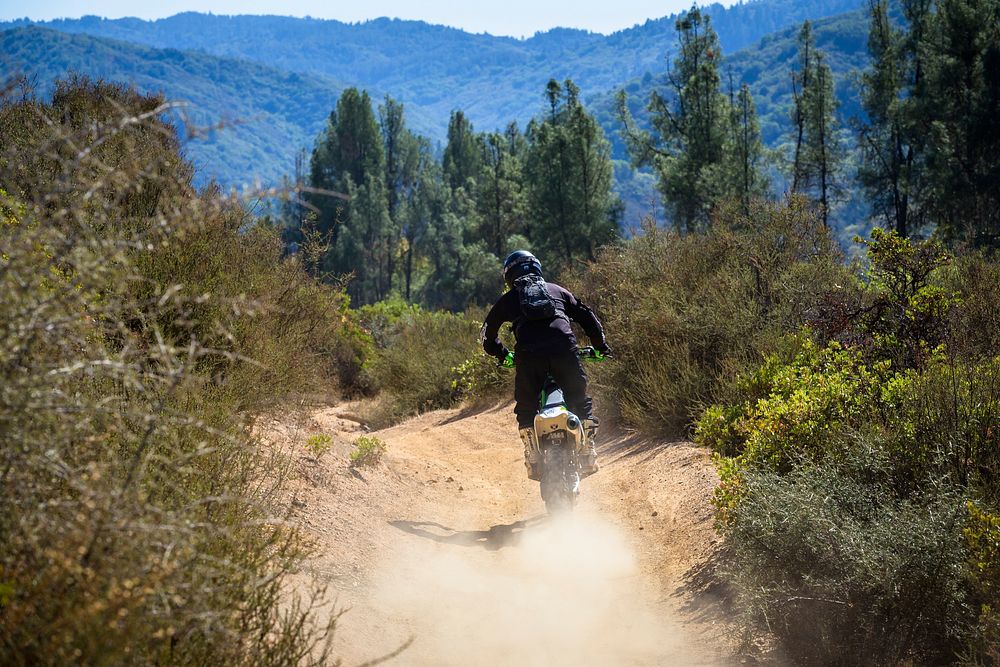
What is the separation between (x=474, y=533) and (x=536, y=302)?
6.27 ft

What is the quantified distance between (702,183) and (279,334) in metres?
27.9

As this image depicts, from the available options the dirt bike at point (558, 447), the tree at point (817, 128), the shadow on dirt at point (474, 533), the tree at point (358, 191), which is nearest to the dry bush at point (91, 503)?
the dirt bike at point (558, 447)

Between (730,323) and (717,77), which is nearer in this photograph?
(730,323)

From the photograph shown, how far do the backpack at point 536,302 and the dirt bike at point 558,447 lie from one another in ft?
1.69

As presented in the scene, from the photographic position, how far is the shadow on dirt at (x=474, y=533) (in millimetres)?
6726

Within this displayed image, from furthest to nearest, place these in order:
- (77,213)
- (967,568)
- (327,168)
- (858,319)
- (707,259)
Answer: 1. (327,168)
2. (707,259)
3. (858,319)
4. (967,568)
5. (77,213)

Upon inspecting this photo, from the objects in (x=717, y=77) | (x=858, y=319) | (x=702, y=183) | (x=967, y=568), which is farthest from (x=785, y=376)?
(x=717, y=77)

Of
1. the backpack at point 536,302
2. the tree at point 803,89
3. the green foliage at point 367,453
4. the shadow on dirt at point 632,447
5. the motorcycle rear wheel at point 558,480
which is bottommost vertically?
the shadow on dirt at point 632,447

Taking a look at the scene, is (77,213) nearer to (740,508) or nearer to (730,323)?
(740,508)

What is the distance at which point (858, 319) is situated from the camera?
299 inches

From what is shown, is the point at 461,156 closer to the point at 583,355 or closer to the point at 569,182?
the point at 569,182

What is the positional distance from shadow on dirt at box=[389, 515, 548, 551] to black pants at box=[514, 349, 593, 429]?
854mm

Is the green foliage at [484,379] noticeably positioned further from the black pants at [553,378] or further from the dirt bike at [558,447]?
the dirt bike at [558,447]

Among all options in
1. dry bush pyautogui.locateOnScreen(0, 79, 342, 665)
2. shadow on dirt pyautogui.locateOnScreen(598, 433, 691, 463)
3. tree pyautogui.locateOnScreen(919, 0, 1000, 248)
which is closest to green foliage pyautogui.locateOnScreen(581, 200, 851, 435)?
shadow on dirt pyautogui.locateOnScreen(598, 433, 691, 463)
